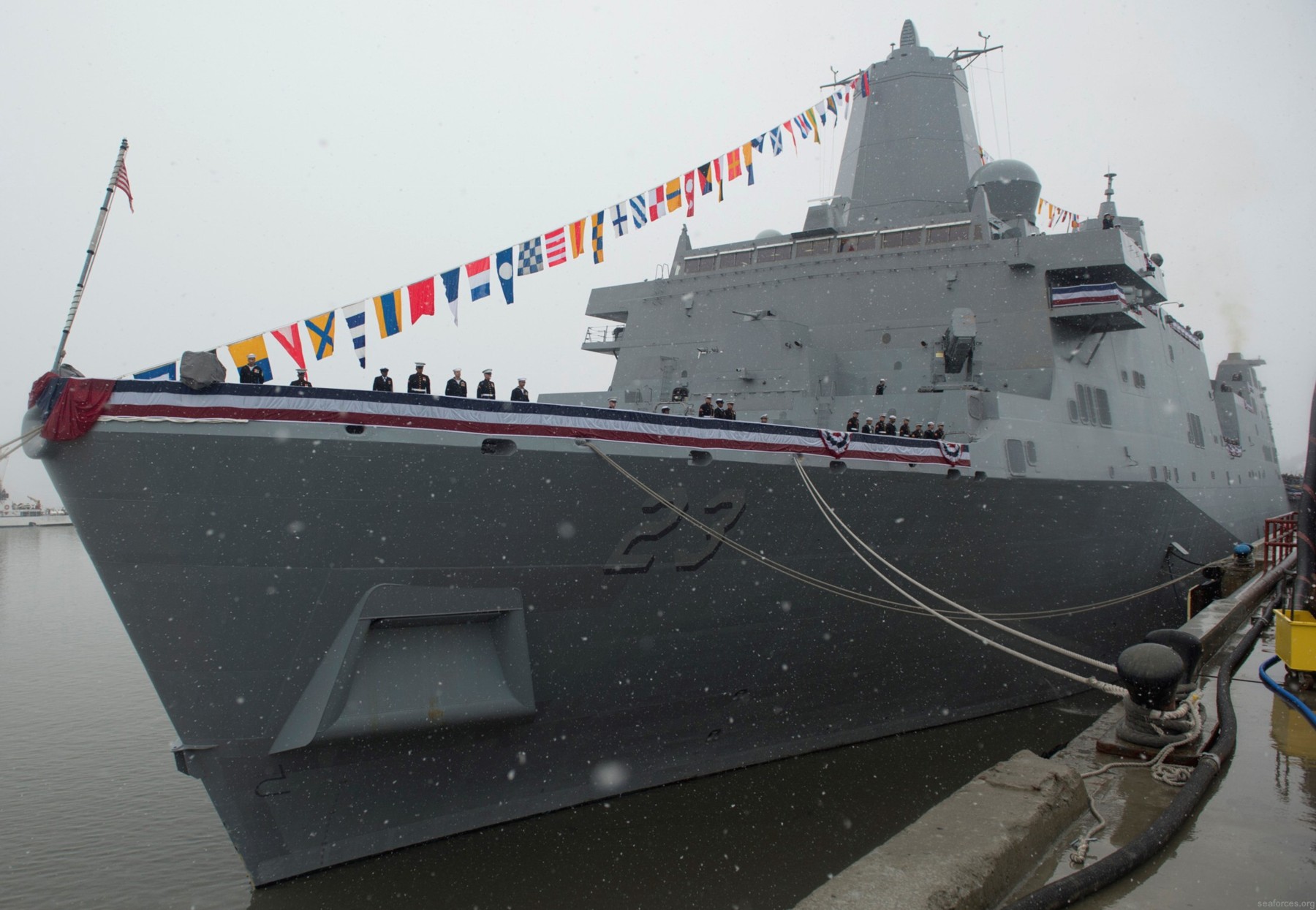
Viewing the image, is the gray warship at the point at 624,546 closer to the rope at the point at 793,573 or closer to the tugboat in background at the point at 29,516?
the rope at the point at 793,573

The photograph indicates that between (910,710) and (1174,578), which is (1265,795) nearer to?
(910,710)

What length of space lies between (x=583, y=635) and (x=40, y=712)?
10309 millimetres

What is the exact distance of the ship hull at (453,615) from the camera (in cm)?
571

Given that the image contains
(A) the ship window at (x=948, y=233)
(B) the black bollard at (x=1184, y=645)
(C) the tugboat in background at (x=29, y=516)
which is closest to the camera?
(B) the black bollard at (x=1184, y=645)

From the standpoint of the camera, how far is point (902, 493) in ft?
28.8

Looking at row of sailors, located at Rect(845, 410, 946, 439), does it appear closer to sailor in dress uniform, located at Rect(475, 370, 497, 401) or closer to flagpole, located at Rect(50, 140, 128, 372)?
sailor in dress uniform, located at Rect(475, 370, 497, 401)

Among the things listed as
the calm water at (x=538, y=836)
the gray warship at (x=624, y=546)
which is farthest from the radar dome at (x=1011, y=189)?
the calm water at (x=538, y=836)

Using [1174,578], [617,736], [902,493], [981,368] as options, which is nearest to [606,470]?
[617,736]

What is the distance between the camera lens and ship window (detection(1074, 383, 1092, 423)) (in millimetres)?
12305

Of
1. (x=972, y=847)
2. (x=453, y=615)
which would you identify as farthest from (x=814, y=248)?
(x=972, y=847)

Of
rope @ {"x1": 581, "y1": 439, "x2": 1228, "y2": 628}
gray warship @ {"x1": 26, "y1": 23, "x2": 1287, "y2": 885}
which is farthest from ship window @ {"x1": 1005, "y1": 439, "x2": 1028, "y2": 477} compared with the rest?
rope @ {"x1": 581, "y1": 439, "x2": 1228, "y2": 628}

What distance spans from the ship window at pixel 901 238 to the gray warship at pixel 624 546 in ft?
0.12

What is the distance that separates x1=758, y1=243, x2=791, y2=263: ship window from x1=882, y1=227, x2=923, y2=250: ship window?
1.51 m

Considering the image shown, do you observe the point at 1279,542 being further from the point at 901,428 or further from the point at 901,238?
the point at 901,428
